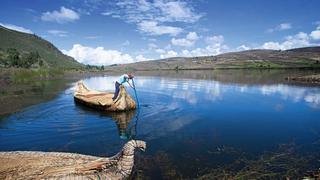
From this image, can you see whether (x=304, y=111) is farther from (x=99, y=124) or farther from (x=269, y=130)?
(x=99, y=124)

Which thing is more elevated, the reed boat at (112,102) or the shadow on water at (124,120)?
the reed boat at (112,102)

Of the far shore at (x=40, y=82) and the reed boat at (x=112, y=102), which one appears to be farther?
the far shore at (x=40, y=82)

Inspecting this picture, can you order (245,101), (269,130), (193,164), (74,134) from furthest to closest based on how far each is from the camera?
(245,101)
(269,130)
(74,134)
(193,164)

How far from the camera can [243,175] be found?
10.5 meters

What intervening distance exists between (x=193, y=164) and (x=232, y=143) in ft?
12.0

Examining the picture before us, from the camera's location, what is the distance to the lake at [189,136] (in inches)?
444

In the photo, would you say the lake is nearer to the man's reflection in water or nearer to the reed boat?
the man's reflection in water

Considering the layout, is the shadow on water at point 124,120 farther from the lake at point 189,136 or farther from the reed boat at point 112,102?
the reed boat at point 112,102

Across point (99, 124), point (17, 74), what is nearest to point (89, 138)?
point (99, 124)

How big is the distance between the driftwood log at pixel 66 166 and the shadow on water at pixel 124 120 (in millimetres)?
6034

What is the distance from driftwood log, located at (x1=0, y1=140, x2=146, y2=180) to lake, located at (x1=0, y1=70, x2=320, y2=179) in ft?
5.23

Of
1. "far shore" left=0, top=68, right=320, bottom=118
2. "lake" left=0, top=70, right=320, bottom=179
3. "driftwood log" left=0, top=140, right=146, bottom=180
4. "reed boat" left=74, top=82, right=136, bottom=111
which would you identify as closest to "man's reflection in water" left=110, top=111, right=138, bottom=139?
"lake" left=0, top=70, right=320, bottom=179

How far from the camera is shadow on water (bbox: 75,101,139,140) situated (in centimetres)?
1617

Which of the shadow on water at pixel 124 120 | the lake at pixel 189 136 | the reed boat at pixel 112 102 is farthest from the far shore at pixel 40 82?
the shadow on water at pixel 124 120
